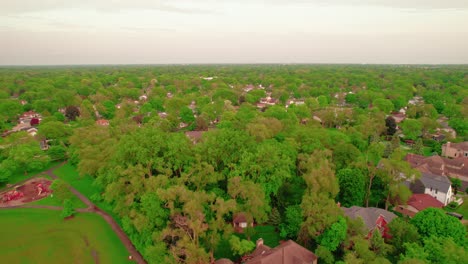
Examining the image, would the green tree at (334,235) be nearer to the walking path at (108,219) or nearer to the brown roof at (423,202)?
the brown roof at (423,202)

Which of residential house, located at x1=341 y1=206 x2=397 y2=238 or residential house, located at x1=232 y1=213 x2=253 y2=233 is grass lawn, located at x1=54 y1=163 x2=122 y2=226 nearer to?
residential house, located at x1=232 y1=213 x2=253 y2=233

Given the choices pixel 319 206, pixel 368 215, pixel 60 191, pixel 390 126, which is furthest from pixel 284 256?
pixel 390 126

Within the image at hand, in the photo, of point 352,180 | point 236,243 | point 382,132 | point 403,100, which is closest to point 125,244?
point 236,243

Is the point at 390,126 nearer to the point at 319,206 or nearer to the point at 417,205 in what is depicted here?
the point at 417,205

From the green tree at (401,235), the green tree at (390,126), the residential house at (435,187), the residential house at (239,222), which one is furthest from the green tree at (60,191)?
the green tree at (390,126)

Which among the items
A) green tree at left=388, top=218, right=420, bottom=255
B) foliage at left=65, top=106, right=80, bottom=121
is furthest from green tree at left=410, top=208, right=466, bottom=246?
foliage at left=65, top=106, right=80, bottom=121
